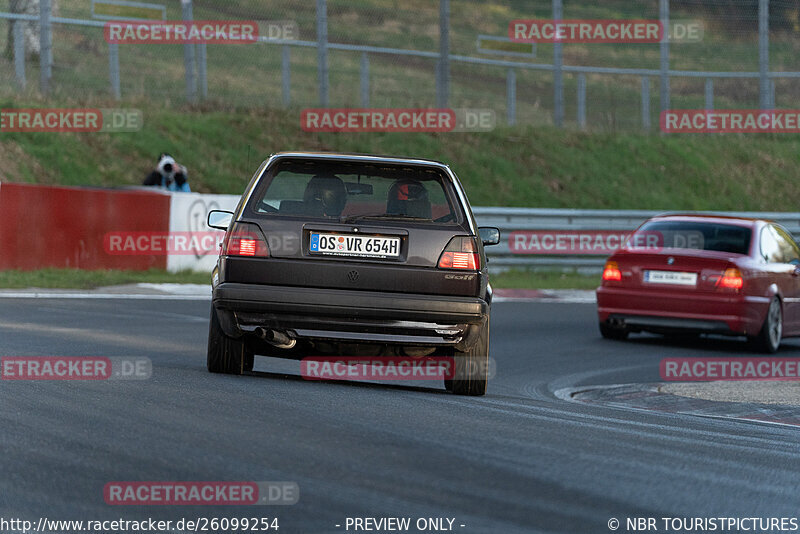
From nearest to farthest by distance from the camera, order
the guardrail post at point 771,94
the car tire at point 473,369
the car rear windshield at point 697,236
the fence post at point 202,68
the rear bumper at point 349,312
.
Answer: the rear bumper at point 349,312
the car tire at point 473,369
the car rear windshield at point 697,236
the fence post at point 202,68
the guardrail post at point 771,94

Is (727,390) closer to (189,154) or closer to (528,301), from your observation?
(528,301)

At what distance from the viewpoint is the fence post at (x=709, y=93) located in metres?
32.0

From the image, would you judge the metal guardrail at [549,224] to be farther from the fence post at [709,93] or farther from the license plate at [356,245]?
the license plate at [356,245]

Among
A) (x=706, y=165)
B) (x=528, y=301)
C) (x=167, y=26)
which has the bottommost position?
(x=528, y=301)

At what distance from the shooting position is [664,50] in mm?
30250

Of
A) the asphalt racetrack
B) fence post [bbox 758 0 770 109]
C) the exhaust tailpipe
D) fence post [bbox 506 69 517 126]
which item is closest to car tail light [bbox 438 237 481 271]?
the asphalt racetrack

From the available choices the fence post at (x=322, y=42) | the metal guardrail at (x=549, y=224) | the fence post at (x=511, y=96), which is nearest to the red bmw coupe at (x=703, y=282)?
the metal guardrail at (x=549, y=224)

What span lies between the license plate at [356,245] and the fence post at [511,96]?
21585 millimetres

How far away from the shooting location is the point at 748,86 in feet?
103

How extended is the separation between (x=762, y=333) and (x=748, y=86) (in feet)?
58.6

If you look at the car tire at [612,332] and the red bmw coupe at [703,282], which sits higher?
the red bmw coupe at [703,282]

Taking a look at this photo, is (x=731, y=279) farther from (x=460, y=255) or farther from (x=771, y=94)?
(x=771, y=94)

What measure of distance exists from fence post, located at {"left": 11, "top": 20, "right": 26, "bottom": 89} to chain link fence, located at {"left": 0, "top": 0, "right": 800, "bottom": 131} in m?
0.04

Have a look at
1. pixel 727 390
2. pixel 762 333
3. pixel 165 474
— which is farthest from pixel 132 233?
pixel 165 474
